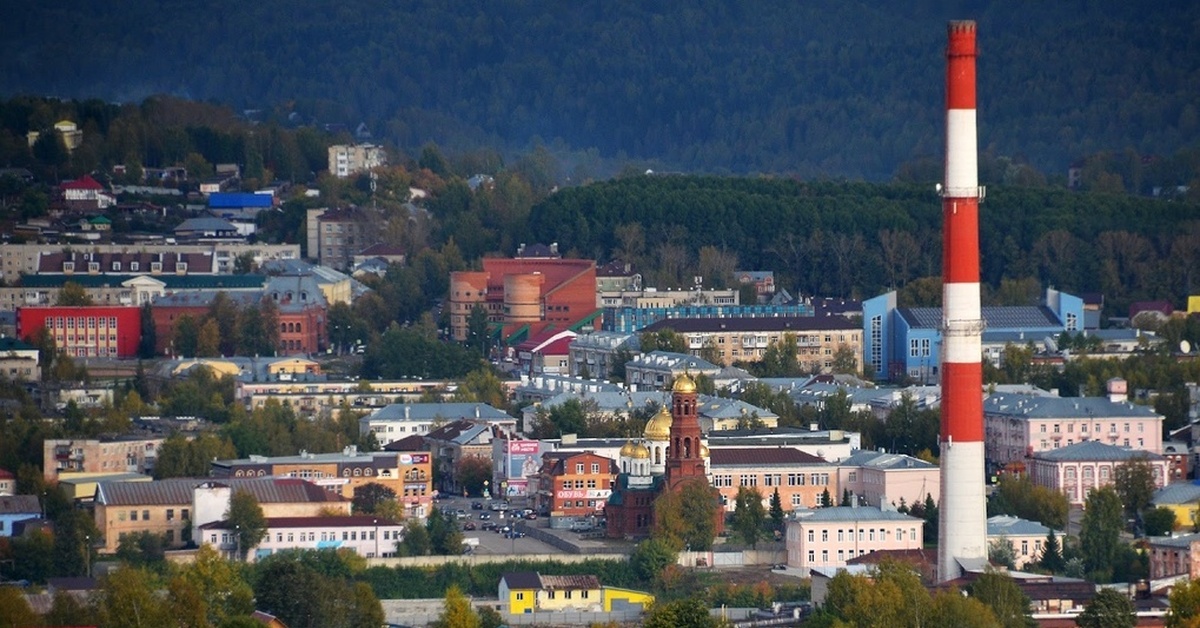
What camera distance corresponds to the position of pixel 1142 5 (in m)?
121

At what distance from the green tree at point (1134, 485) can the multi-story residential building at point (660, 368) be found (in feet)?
37.3

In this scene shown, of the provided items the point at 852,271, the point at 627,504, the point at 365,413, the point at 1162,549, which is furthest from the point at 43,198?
the point at 1162,549

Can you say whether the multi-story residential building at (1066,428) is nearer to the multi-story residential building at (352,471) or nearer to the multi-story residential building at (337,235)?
the multi-story residential building at (352,471)

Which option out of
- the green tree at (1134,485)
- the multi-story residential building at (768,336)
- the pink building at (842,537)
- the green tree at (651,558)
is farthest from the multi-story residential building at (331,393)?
the green tree at (1134,485)

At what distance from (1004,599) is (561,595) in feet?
19.9

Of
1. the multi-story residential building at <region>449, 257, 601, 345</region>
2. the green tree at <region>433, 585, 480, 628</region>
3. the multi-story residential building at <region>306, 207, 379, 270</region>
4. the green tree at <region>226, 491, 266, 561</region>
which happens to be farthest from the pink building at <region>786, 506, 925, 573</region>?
the multi-story residential building at <region>306, 207, 379, 270</region>

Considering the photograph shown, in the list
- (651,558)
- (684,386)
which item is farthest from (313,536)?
(684,386)

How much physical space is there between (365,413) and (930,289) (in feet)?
48.4

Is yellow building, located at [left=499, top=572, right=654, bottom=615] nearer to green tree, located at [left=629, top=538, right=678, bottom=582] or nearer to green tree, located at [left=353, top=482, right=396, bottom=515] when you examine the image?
green tree, located at [left=629, top=538, right=678, bottom=582]

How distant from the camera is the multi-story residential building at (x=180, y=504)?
134ft

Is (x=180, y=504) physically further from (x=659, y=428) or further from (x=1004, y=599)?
(x=1004, y=599)

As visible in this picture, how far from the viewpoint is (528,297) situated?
64.2m

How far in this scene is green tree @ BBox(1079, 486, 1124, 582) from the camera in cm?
3903

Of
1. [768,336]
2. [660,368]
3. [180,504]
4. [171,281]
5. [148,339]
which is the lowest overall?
[180,504]
